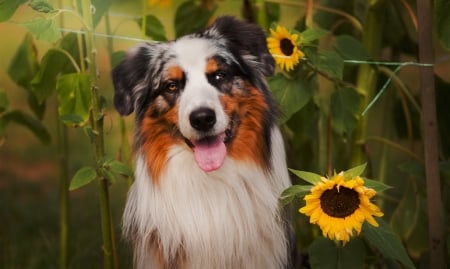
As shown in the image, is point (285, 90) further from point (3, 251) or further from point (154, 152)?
point (3, 251)

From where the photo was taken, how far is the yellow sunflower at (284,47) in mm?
2461

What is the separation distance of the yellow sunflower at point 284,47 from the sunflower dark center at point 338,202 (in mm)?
419

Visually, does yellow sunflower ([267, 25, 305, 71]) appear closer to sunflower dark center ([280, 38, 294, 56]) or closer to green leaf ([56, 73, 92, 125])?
sunflower dark center ([280, 38, 294, 56])

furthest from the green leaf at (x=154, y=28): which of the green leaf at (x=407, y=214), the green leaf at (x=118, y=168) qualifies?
the green leaf at (x=407, y=214)

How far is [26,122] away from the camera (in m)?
3.02

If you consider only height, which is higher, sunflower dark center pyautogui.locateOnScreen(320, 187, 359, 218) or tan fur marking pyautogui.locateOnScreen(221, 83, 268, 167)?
tan fur marking pyautogui.locateOnScreen(221, 83, 268, 167)

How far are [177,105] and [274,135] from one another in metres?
0.32

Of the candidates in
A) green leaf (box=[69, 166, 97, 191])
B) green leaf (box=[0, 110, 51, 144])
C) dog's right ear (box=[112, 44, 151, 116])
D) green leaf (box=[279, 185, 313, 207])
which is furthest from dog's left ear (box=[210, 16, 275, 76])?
green leaf (box=[0, 110, 51, 144])

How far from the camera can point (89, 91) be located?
2578mm


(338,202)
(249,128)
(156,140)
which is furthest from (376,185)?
(156,140)

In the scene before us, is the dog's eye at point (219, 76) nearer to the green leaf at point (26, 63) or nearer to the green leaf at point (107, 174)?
the green leaf at point (107, 174)

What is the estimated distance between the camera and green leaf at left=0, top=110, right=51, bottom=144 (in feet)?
9.68

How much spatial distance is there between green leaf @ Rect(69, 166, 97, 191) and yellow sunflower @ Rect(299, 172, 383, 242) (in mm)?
632

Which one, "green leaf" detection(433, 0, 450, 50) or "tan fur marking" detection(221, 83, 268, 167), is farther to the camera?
"green leaf" detection(433, 0, 450, 50)
